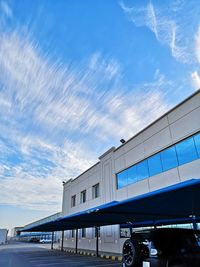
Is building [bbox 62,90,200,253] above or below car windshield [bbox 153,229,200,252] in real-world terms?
above

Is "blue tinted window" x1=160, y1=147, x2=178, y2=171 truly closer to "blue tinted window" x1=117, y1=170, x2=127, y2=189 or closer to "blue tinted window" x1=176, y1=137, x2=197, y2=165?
"blue tinted window" x1=176, y1=137, x2=197, y2=165

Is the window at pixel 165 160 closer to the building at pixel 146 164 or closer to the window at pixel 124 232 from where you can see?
the building at pixel 146 164

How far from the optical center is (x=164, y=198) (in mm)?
6879

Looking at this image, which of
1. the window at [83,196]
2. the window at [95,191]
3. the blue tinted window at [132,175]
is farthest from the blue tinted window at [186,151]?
the window at [83,196]

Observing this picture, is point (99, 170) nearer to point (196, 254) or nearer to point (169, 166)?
point (169, 166)

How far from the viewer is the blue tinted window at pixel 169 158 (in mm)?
12394

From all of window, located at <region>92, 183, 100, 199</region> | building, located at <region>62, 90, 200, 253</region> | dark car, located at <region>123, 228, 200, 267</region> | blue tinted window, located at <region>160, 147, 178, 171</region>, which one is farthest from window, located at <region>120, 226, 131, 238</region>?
dark car, located at <region>123, 228, 200, 267</region>

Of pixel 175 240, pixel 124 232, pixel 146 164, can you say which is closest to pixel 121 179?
pixel 146 164

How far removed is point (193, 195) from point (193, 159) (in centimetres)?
517

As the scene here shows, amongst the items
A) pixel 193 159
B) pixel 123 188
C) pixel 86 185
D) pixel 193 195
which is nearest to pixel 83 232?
pixel 86 185

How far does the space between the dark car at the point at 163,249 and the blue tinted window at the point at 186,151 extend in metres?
6.09

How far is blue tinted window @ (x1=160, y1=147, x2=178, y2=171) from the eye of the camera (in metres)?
12.4

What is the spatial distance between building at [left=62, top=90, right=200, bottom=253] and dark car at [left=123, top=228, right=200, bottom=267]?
616 centimetres

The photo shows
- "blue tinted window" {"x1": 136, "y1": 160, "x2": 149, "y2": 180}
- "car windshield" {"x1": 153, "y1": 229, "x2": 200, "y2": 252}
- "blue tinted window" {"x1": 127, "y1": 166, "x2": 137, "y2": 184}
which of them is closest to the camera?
"car windshield" {"x1": 153, "y1": 229, "x2": 200, "y2": 252}
